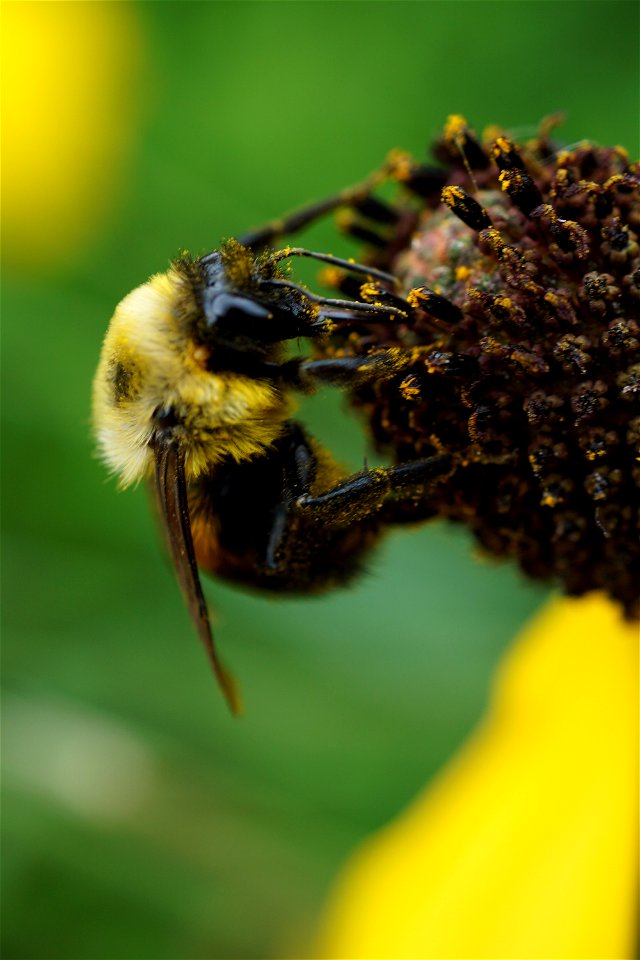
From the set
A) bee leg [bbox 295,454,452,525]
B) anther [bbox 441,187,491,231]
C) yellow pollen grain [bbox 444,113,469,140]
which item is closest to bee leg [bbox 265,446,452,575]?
bee leg [bbox 295,454,452,525]

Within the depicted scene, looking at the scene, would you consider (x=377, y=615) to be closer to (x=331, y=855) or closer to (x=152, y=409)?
(x=331, y=855)

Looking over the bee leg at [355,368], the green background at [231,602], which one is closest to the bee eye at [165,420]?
the bee leg at [355,368]

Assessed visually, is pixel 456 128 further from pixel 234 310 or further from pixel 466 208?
pixel 234 310

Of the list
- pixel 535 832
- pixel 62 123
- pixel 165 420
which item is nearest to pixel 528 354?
pixel 165 420

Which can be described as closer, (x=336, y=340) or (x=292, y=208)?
(x=336, y=340)

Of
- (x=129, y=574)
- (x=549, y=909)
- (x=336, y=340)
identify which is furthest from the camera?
(x=129, y=574)

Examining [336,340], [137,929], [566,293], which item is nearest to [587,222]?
[566,293]

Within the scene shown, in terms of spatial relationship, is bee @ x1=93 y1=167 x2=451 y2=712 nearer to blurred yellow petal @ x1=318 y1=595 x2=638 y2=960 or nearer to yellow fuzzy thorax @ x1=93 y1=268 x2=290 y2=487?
yellow fuzzy thorax @ x1=93 y1=268 x2=290 y2=487
